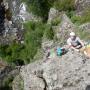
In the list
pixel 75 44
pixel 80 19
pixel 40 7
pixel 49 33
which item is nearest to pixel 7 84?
pixel 49 33

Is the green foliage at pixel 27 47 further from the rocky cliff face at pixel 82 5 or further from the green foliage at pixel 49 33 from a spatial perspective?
the rocky cliff face at pixel 82 5

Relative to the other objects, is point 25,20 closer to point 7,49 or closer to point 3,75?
point 7,49

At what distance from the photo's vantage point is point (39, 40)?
32250 mm

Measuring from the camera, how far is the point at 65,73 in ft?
60.8

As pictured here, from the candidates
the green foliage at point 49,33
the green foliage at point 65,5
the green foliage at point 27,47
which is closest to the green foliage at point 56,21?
the green foliage at point 49,33

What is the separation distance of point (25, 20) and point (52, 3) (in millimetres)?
4215

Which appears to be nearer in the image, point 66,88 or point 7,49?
point 66,88

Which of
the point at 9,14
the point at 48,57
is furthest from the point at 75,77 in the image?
the point at 9,14

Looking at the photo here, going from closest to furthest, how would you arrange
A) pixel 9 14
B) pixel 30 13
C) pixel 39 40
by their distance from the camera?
1. pixel 39 40
2. pixel 30 13
3. pixel 9 14

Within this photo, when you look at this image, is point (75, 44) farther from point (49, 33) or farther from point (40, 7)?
point (40, 7)

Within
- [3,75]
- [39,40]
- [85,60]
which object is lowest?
[3,75]

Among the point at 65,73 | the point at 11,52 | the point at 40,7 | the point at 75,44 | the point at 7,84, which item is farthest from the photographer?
the point at 11,52

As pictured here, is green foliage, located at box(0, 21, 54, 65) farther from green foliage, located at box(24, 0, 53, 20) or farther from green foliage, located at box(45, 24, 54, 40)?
green foliage, located at box(45, 24, 54, 40)

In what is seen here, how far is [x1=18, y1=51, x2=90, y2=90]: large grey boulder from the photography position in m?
18.4
